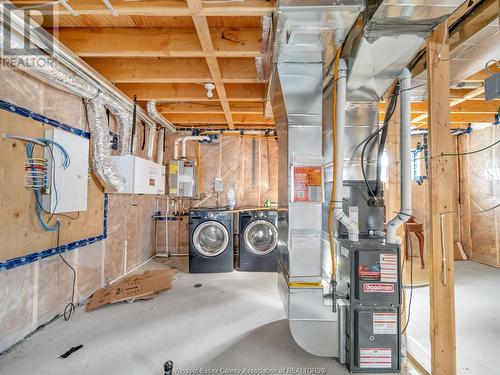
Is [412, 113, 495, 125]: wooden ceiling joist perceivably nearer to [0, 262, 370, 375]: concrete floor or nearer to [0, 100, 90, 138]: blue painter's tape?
[0, 262, 370, 375]: concrete floor

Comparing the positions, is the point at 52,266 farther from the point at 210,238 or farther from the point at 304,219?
the point at 304,219

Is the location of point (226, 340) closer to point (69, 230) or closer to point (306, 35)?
point (69, 230)

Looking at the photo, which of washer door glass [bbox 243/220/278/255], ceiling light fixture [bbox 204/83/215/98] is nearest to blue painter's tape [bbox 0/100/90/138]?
ceiling light fixture [bbox 204/83/215/98]

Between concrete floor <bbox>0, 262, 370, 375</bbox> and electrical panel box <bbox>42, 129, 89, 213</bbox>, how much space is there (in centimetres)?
106

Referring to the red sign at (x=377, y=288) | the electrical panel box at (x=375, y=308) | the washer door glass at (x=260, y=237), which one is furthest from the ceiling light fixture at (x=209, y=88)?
the red sign at (x=377, y=288)

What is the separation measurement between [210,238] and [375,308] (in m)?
2.69

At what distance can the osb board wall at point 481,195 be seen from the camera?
4035mm

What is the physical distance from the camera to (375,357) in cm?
163

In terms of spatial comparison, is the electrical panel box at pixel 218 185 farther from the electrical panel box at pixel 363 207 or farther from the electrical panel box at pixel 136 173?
the electrical panel box at pixel 363 207

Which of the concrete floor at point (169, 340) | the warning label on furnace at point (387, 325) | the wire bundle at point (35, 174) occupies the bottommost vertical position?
the concrete floor at point (169, 340)

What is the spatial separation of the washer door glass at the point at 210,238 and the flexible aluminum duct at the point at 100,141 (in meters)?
1.46

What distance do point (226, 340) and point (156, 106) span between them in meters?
3.10

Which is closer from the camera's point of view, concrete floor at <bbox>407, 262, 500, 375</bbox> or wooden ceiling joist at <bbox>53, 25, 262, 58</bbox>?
concrete floor at <bbox>407, 262, 500, 375</bbox>

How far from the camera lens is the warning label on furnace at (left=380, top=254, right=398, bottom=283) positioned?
5.35 feet
